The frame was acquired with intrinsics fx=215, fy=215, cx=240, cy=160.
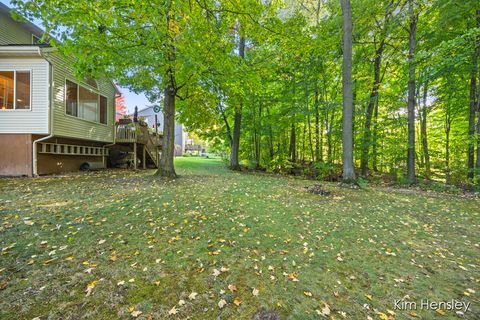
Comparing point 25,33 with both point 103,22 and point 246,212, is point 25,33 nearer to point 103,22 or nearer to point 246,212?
point 103,22

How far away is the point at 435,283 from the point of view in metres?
2.57

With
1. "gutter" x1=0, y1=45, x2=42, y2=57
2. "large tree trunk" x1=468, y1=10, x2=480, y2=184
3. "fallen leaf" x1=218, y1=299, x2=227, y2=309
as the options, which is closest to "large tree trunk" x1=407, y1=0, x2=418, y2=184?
"large tree trunk" x1=468, y1=10, x2=480, y2=184

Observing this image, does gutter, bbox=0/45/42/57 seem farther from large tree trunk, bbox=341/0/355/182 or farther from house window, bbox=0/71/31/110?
large tree trunk, bbox=341/0/355/182

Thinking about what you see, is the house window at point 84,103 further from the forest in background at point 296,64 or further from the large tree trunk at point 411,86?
the large tree trunk at point 411,86

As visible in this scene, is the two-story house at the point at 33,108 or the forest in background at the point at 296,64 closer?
the forest in background at the point at 296,64

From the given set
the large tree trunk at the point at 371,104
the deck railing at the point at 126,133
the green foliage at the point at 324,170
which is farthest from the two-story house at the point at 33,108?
the large tree trunk at the point at 371,104

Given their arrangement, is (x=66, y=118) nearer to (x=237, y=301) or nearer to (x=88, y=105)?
(x=88, y=105)

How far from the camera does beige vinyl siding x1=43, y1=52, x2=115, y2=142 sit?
877 centimetres

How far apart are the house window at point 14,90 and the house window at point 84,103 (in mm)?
1273

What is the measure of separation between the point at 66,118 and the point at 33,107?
44.5 inches

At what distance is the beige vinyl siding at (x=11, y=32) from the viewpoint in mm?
9906

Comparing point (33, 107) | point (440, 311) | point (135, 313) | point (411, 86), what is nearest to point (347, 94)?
point (411, 86)

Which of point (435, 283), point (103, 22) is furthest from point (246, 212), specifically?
point (103, 22)

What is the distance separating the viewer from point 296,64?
40.1 ft
